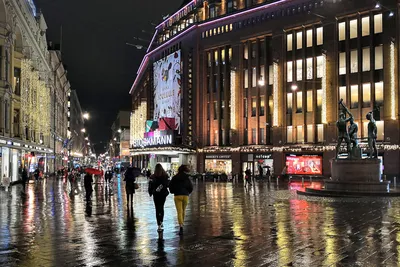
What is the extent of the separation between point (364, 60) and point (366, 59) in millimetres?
236

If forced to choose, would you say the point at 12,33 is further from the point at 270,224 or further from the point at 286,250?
the point at 286,250

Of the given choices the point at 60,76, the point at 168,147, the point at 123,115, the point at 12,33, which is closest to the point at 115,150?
the point at 123,115

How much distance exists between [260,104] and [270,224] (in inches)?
1853

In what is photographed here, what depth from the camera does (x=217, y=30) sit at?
6438cm

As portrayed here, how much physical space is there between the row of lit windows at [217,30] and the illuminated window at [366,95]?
20.9m

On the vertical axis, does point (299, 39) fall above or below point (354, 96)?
above

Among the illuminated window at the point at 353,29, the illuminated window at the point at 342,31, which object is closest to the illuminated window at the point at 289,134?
the illuminated window at the point at 342,31

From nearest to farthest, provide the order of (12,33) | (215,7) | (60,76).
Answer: (12,33), (215,7), (60,76)

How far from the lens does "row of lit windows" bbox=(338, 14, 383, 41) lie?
49.5 m

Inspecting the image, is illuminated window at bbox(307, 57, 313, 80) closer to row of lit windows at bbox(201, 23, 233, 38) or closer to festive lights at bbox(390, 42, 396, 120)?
festive lights at bbox(390, 42, 396, 120)

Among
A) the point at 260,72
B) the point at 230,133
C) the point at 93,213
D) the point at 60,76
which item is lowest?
the point at 93,213

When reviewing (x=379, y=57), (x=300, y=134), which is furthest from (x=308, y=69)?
(x=379, y=57)

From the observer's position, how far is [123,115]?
186 metres

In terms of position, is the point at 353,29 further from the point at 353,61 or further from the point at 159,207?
the point at 159,207
